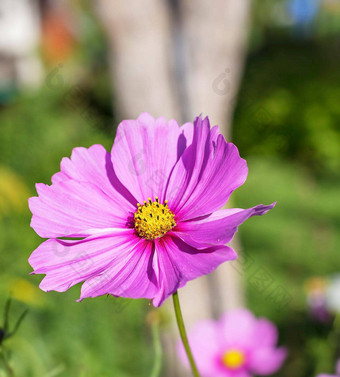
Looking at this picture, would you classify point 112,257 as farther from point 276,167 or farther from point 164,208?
point 276,167

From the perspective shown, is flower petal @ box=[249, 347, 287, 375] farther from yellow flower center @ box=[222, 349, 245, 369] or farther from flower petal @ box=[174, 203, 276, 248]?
flower petal @ box=[174, 203, 276, 248]

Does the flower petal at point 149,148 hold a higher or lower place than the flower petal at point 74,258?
higher

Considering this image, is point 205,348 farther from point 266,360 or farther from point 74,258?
point 74,258

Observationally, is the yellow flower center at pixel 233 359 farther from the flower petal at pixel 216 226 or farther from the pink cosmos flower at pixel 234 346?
the flower petal at pixel 216 226

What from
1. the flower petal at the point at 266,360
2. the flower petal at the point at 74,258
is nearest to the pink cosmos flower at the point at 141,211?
the flower petal at the point at 74,258

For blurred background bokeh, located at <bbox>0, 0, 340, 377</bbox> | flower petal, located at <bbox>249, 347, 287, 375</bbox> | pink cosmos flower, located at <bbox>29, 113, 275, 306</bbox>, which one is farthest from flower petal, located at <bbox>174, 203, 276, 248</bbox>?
flower petal, located at <bbox>249, 347, 287, 375</bbox>

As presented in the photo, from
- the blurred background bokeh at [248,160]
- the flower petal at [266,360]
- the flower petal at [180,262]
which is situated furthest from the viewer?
the blurred background bokeh at [248,160]

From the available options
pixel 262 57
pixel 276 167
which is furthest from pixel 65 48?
pixel 276 167
